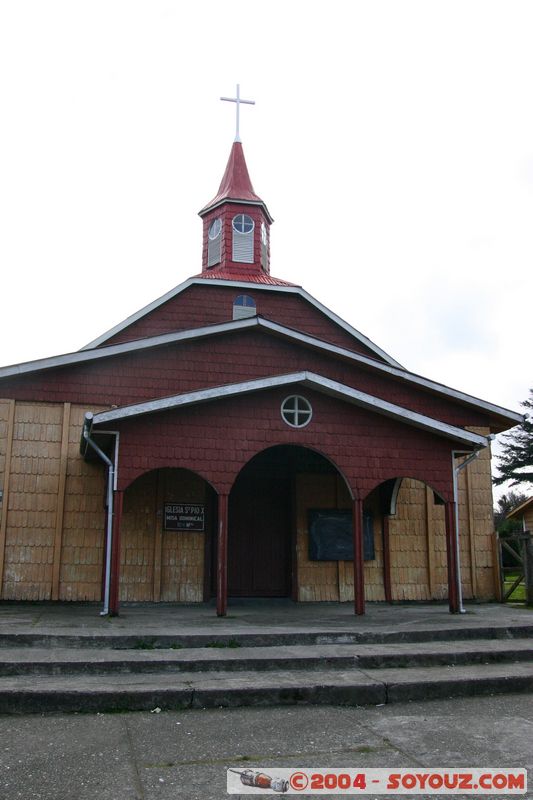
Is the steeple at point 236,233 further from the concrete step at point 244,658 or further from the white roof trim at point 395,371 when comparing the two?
the concrete step at point 244,658

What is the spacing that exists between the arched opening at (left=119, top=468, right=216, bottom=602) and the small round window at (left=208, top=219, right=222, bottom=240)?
28.4 ft

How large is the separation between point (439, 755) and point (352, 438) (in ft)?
22.4

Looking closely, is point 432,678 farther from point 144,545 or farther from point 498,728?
point 144,545

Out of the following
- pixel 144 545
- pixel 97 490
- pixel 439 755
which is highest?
pixel 97 490

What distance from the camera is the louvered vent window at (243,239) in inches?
774

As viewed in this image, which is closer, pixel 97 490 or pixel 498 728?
pixel 498 728

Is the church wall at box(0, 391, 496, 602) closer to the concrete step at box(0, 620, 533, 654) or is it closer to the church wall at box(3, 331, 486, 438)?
the church wall at box(3, 331, 486, 438)

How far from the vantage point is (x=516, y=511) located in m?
33.7

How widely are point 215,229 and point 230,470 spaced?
10.7 m

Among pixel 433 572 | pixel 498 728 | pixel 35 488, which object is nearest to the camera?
pixel 498 728

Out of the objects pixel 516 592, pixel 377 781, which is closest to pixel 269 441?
pixel 377 781

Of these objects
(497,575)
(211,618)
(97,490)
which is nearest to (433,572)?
(497,575)

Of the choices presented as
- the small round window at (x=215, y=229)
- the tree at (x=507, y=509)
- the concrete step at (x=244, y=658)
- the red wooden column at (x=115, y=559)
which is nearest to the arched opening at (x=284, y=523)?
the red wooden column at (x=115, y=559)

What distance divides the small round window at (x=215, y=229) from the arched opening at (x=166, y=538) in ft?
28.4
